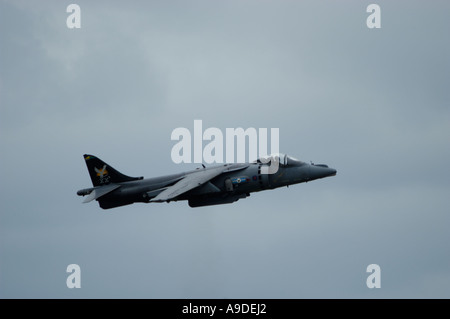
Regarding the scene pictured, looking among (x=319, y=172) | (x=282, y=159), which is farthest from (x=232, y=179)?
(x=319, y=172)

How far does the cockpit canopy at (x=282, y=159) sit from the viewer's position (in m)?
69.1

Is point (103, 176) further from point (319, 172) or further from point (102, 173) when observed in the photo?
point (319, 172)

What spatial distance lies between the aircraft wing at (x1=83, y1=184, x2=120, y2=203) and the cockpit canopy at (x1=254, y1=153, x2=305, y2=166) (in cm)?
951

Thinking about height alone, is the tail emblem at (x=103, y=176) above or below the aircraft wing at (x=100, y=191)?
above

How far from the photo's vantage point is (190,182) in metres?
68.7

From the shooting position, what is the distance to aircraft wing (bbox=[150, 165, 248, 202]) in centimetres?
6700

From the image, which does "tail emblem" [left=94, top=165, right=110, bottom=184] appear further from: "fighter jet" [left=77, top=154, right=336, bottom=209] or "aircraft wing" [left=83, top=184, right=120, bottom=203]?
"fighter jet" [left=77, top=154, right=336, bottom=209]

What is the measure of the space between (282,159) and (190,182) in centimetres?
574

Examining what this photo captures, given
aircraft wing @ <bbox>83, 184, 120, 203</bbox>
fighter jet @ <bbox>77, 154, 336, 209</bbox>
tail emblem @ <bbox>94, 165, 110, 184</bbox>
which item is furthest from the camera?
tail emblem @ <bbox>94, 165, 110, 184</bbox>

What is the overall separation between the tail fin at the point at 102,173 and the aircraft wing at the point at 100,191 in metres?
0.39

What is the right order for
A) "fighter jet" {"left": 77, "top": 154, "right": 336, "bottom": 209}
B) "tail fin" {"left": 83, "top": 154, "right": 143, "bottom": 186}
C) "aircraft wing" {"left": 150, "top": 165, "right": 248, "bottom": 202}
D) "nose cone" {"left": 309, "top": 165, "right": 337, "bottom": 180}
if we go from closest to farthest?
"aircraft wing" {"left": 150, "top": 165, "right": 248, "bottom": 202} < "fighter jet" {"left": 77, "top": 154, "right": 336, "bottom": 209} < "nose cone" {"left": 309, "top": 165, "right": 337, "bottom": 180} < "tail fin" {"left": 83, "top": 154, "right": 143, "bottom": 186}

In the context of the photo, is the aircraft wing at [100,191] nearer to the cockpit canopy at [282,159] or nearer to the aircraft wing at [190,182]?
→ the aircraft wing at [190,182]

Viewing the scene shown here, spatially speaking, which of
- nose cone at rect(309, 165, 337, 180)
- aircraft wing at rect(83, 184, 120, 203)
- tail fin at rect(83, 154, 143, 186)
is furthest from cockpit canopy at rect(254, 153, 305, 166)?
aircraft wing at rect(83, 184, 120, 203)

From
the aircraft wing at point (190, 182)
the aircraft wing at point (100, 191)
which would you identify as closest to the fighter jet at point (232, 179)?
the aircraft wing at point (190, 182)
